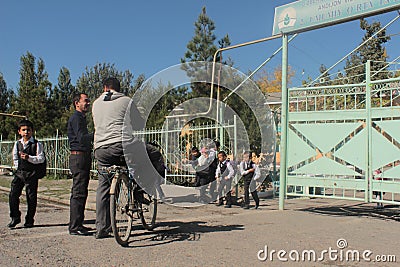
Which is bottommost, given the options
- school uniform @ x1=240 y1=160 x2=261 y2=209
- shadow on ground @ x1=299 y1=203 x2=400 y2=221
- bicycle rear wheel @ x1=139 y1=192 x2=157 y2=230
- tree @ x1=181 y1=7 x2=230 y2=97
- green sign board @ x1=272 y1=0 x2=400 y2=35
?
shadow on ground @ x1=299 y1=203 x2=400 y2=221

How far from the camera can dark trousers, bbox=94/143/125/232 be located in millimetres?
5023

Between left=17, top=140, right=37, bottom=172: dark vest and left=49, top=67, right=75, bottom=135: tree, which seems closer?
left=17, top=140, right=37, bottom=172: dark vest

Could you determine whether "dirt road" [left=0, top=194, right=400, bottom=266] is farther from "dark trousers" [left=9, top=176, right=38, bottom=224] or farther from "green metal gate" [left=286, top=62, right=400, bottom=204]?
"green metal gate" [left=286, top=62, right=400, bottom=204]

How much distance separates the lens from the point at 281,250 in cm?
479

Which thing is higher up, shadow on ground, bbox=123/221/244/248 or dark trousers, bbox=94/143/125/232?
dark trousers, bbox=94/143/125/232

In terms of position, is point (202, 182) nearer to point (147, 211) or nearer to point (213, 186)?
point (213, 186)

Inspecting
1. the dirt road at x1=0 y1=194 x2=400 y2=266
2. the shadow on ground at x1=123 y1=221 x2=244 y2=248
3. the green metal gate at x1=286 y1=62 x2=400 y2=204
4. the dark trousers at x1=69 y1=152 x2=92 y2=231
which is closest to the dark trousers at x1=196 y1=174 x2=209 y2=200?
the dirt road at x1=0 y1=194 x2=400 y2=266

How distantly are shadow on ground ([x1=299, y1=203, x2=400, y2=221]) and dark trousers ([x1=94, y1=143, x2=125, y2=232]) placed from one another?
15.2 ft

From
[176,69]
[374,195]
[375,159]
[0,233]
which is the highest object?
[176,69]

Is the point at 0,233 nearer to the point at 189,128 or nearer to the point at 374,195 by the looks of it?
the point at 374,195

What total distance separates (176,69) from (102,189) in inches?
130

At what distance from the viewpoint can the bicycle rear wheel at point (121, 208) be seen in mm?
4703

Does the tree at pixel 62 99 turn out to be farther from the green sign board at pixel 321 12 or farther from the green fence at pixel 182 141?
the green sign board at pixel 321 12

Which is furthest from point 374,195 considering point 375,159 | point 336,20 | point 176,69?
point 176,69
